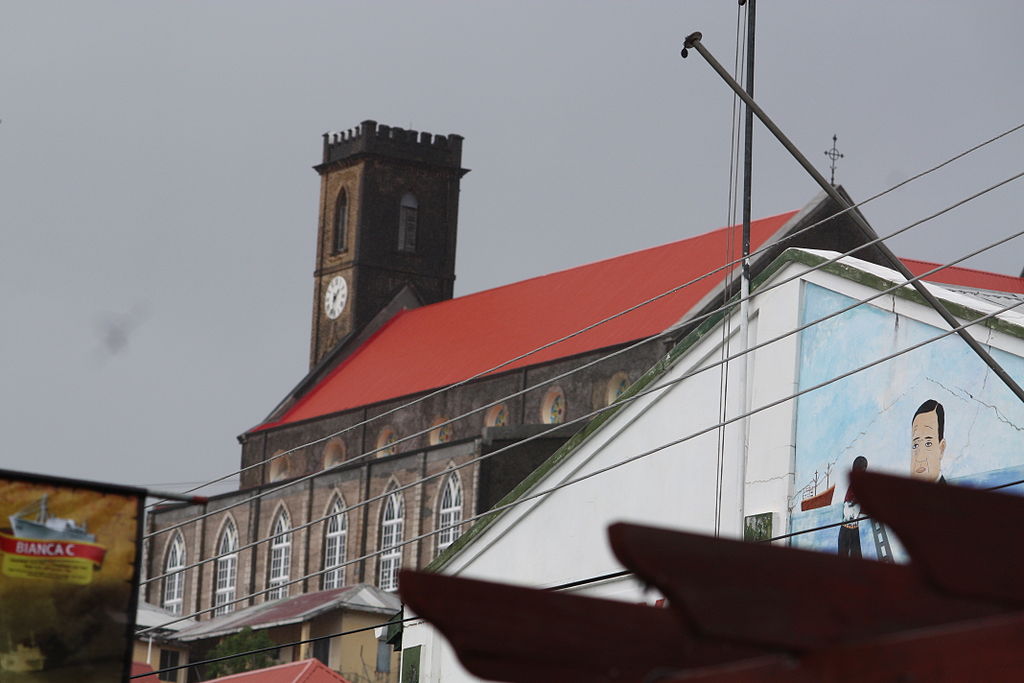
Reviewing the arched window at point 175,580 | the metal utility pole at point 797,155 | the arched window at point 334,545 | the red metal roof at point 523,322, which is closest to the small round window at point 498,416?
the red metal roof at point 523,322

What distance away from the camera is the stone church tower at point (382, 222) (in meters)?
79.6

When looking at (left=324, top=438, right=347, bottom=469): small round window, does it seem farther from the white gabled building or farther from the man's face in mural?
the man's face in mural

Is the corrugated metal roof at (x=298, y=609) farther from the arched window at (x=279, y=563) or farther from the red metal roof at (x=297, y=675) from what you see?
the red metal roof at (x=297, y=675)

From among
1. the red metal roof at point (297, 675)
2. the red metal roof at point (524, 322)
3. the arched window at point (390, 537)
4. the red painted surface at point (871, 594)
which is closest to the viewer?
the red painted surface at point (871, 594)


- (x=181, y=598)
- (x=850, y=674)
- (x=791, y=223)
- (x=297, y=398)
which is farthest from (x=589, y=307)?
(x=850, y=674)

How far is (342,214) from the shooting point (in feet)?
267

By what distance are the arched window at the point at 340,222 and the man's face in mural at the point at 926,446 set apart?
63014 mm

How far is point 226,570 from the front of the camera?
72062 mm

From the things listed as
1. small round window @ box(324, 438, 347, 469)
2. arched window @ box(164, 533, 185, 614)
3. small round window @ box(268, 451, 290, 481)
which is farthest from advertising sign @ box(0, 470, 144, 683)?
arched window @ box(164, 533, 185, 614)

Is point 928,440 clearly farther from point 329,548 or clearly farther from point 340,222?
point 340,222

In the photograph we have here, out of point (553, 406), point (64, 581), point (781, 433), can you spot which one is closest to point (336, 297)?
point (553, 406)

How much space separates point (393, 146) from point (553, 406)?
2508 cm

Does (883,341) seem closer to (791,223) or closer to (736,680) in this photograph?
(736,680)

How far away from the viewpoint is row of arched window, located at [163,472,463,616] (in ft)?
196
